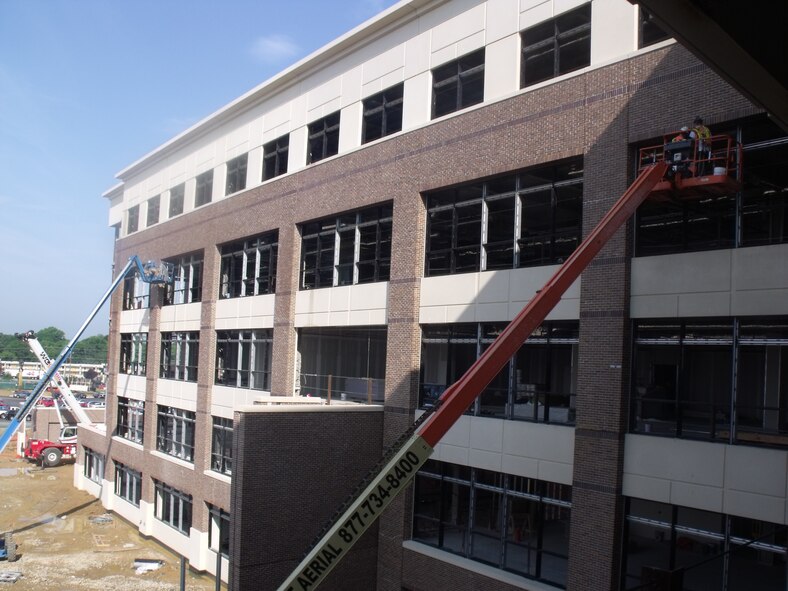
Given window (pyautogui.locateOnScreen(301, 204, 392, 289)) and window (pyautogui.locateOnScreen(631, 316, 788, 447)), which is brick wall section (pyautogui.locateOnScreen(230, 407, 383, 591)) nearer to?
window (pyautogui.locateOnScreen(301, 204, 392, 289))

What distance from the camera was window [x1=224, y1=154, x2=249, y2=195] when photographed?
2893 cm

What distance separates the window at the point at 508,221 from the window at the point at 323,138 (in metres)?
5.66

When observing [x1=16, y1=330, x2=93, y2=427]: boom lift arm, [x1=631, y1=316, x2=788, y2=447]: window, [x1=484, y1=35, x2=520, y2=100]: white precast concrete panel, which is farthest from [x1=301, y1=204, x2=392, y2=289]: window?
[x1=16, y1=330, x2=93, y2=427]: boom lift arm

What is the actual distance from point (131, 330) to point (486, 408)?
2714 cm

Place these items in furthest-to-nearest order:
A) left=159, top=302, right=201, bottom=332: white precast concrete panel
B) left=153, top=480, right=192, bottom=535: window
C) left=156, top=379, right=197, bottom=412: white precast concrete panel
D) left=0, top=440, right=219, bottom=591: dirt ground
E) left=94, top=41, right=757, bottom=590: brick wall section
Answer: left=159, top=302, right=201, bottom=332: white precast concrete panel
left=156, top=379, right=197, bottom=412: white precast concrete panel
left=153, top=480, right=192, bottom=535: window
left=0, top=440, right=219, bottom=591: dirt ground
left=94, top=41, right=757, bottom=590: brick wall section

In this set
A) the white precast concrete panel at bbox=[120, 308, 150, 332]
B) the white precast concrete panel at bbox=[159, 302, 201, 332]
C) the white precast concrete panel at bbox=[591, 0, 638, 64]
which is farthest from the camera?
the white precast concrete panel at bbox=[120, 308, 150, 332]

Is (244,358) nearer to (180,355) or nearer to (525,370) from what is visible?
(180,355)

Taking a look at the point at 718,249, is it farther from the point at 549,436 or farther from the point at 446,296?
the point at 446,296

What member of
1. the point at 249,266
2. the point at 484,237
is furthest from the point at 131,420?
the point at 484,237

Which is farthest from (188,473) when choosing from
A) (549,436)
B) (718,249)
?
(718,249)

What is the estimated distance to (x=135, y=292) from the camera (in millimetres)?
39000

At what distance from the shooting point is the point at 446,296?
739 inches

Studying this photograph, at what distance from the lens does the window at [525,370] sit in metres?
16.1

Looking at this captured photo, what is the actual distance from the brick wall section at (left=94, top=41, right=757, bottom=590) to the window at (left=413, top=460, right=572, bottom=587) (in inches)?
31.1
